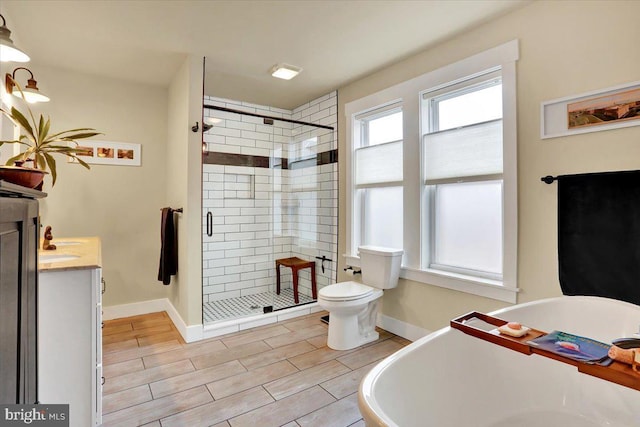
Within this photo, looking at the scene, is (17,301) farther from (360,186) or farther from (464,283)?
(360,186)

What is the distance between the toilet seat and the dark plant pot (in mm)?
1969

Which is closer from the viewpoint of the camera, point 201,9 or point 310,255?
point 201,9

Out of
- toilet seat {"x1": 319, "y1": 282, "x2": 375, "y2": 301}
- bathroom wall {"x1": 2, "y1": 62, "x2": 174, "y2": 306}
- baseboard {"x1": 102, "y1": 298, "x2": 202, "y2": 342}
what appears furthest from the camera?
bathroom wall {"x1": 2, "y1": 62, "x2": 174, "y2": 306}

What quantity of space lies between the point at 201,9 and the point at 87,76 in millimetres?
1912

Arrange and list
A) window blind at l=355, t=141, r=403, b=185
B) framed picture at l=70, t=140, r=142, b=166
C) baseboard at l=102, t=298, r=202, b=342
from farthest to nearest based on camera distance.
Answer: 1. framed picture at l=70, t=140, r=142, b=166
2. window blind at l=355, t=141, r=403, b=185
3. baseboard at l=102, t=298, r=202, b=342

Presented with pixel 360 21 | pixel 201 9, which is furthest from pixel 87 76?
pixel 360 21

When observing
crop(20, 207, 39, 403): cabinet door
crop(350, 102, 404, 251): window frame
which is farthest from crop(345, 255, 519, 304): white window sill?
crop(20, 207, 39, 403): cabinet door

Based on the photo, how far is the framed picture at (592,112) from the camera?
1.67 m

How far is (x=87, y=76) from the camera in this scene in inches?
127

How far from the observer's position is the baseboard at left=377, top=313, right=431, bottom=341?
2721 mm

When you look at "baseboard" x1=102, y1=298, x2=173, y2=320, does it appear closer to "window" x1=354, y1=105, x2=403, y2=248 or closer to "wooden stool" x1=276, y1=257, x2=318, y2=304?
"wooden stool" x1=276, y1=257, x2=318, y2=304

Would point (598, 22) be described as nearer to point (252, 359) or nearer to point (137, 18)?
point (137, 18)

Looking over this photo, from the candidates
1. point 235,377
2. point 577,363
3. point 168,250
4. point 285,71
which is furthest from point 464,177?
point 168,250

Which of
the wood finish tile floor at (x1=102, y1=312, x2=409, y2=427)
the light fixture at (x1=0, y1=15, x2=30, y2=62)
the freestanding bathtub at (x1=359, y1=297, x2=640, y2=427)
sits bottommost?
the wood finish tile floor at (x1=102, y1=312, x2=409, y2=427)
